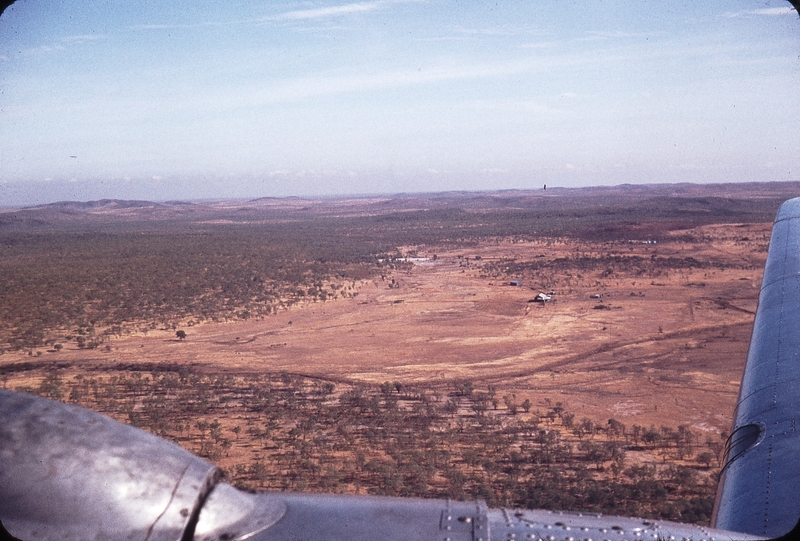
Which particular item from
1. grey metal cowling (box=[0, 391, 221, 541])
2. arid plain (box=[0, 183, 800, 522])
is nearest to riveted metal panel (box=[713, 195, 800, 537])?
grey metal cowling (box=[0, 391, 221, 541])

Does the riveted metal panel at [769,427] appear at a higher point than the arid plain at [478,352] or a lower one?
higher

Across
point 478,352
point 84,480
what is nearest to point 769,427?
point 84,480

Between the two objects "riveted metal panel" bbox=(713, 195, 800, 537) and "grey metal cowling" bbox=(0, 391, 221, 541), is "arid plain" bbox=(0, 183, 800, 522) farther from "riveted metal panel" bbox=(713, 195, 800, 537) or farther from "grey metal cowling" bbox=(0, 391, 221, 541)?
"grey metal cowling" bbox=(0, 391, 221, 541)

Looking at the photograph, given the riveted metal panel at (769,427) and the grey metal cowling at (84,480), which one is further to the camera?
the riveted metal panel at (769,427)

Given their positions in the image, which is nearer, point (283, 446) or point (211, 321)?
point (283, 446)

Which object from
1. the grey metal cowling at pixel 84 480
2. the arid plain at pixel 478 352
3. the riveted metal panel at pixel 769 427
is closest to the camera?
the grey metal cowling at pixel 84 480

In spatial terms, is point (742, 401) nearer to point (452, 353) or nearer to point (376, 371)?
point (376, 371)

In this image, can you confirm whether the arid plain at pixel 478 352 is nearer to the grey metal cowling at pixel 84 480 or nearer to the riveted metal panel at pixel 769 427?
the riveted metal panel at pixel 769 427

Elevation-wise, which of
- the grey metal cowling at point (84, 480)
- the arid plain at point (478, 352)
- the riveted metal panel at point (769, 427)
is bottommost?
the arid plain at point (478, 352)

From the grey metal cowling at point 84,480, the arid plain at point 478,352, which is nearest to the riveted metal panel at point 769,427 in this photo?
the grey metal cowling at point 84,480

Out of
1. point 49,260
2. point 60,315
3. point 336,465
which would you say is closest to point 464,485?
point 336,465

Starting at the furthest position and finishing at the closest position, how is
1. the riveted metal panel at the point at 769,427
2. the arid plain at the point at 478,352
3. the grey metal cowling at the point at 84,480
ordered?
the arid plain at the point at 478,352 → the riveted metal panel at the point at 769,427 → the grey metal cowling at the point at 84,480
